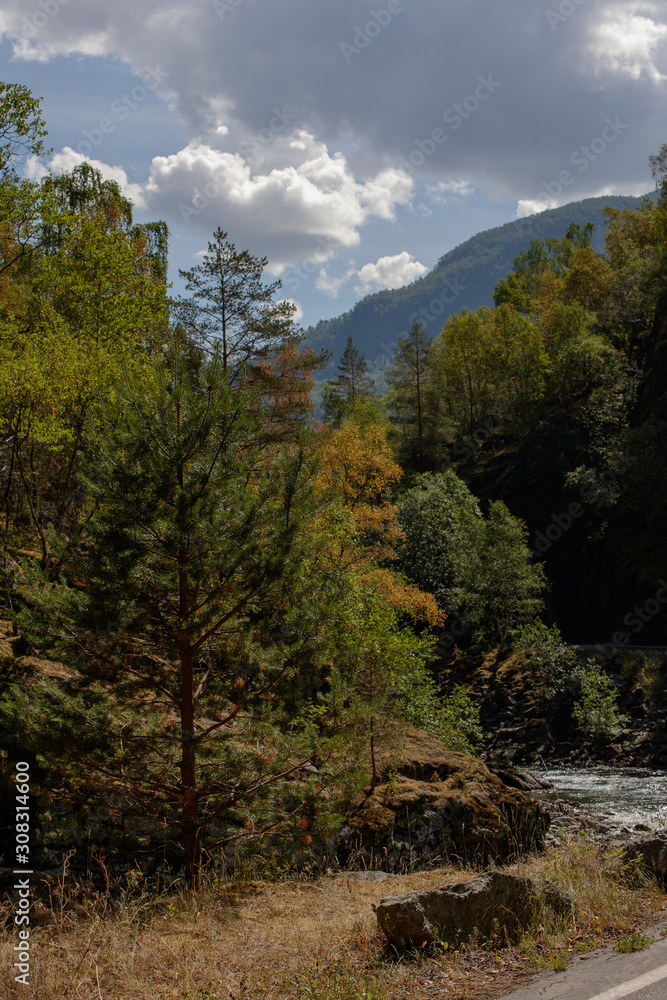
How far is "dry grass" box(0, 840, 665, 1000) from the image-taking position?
4.36 m

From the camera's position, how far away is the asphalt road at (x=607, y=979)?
403 cm

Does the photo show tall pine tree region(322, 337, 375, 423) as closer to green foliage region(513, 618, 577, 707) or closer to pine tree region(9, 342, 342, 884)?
green foliage region(513, 618, 577, 707)

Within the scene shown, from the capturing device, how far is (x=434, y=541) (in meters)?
31.7

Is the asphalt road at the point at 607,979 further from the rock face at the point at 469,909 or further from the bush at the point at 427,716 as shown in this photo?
the bush at the point at 427,716

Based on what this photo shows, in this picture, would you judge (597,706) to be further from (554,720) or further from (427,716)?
(427,716)

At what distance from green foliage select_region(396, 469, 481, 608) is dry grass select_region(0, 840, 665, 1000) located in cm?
2346

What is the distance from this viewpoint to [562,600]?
37.8m

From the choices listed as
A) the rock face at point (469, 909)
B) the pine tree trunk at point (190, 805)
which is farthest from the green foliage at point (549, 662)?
the rock face at point (469, 909)

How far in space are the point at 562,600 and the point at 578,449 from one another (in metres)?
9.70

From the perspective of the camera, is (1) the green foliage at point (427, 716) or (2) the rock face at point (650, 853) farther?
(1) the green foliage at point (427, 716)

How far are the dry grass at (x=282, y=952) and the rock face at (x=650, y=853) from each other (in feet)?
0.66

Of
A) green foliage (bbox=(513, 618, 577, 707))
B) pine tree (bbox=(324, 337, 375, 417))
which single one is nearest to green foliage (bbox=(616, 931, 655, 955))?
green foliage (bbox=(513, 618, 577, 707))

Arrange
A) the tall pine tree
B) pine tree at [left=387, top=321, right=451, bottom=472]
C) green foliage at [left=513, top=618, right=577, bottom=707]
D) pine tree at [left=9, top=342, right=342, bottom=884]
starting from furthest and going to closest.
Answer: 1. the tall pine tree
2. pine tree at [left=387, top=321, right=451, bottom=472]
3. green foliage at [left=513, top=618, right=577, bottom=707]
4. pine tree at [left=9, top=342, right=342, bottom=884]

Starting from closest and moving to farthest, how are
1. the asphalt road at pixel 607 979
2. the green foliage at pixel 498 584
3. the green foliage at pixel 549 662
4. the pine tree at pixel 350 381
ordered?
the asphalt road at pixel 607 979
the green foliage at pixel 549 662
the green foliage at pixel 498 584
the pine tree at pixel 350 381
